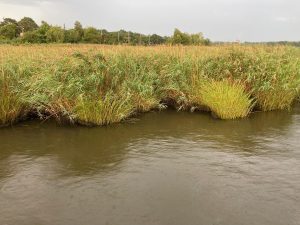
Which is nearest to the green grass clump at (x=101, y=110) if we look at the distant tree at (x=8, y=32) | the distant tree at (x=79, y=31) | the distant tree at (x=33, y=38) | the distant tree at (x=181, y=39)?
the distant tree at (x=181, y=39)

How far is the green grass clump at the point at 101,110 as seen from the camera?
29.6 feet

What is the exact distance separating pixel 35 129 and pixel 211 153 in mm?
4274

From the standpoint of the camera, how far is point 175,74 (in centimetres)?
1106

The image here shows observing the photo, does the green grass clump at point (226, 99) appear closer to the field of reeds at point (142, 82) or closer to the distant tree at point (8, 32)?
the field of reeds at point (142, 82)

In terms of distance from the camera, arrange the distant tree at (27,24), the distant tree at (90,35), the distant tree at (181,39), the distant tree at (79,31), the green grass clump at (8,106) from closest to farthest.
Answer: the green grass clump at (8,106), the distant tree at (181,39), the distant tree at (90,35), the distant tree at (79,31), the distant tree at (27,24)

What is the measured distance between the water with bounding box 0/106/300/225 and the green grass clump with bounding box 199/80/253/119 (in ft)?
1.84

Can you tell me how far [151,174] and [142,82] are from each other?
466 centimetres

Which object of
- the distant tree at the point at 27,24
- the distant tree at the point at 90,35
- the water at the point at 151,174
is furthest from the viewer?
the distant tree at the point at 27,24

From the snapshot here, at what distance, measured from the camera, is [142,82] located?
10.5 meters

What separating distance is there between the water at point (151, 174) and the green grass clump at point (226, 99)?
0.56 meters

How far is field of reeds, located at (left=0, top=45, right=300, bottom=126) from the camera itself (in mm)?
9062

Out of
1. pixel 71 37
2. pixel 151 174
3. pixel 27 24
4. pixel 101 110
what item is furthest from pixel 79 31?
pixel 151 174

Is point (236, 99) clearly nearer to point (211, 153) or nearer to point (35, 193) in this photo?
point (211, 153)

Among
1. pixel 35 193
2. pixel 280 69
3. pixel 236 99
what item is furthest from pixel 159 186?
pixel 280 69
